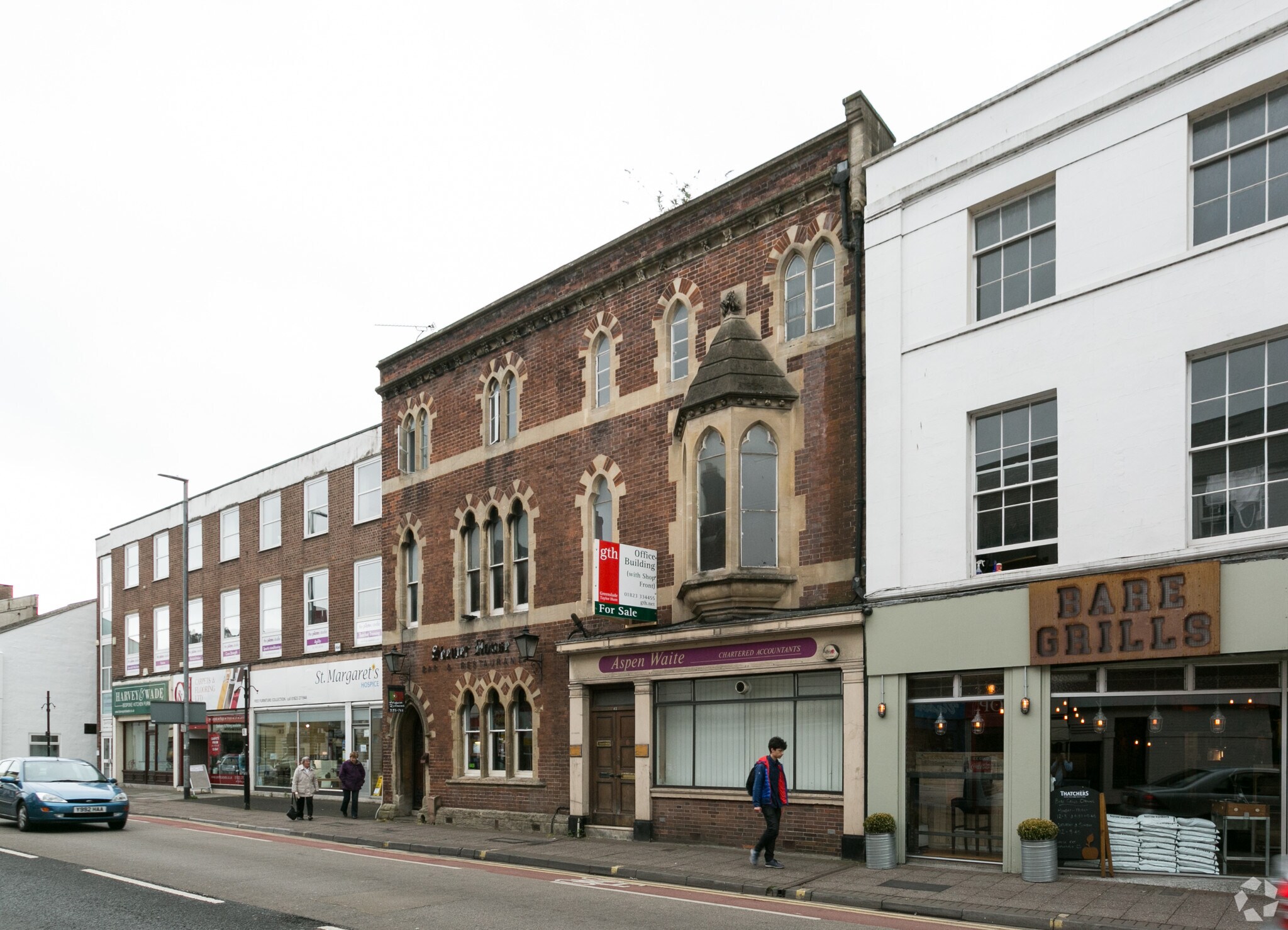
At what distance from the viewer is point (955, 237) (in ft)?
52.4

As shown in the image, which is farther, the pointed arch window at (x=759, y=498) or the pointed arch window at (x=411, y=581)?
the pointed arch window at (x=411, y=581)

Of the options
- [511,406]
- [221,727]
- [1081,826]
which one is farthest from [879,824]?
[221,727]

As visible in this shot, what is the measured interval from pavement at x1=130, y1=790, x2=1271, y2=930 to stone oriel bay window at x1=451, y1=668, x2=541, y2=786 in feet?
4.32

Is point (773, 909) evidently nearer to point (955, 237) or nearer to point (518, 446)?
point (955, 237)

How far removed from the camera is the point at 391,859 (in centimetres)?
1805

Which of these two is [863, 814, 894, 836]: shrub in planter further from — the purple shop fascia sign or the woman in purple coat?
the woman in purple coat

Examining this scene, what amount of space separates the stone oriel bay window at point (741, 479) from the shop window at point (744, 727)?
1296mm

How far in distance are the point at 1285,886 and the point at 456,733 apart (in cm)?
1936

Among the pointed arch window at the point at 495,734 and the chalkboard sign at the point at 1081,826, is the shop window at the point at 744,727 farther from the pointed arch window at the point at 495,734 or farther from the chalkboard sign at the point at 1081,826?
the pointed arch window at the point at 495,734

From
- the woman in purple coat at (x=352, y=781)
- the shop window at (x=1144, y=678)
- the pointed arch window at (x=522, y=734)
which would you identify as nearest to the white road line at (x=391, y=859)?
the pointed arch window at (x=522, y=734)

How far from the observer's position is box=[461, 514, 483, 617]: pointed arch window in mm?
24375

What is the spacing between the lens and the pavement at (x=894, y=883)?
11.6 metres

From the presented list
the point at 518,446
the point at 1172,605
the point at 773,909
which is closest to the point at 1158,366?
the point at 1172,605

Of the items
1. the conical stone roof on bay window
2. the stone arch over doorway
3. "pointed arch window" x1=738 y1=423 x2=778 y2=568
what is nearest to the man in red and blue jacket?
"pointed arch window" x1=738 y1=423 x2=778 y2=568
